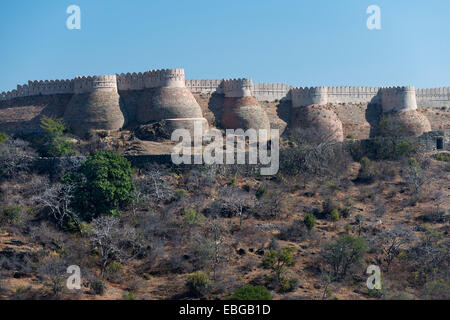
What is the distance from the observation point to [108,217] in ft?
78.2

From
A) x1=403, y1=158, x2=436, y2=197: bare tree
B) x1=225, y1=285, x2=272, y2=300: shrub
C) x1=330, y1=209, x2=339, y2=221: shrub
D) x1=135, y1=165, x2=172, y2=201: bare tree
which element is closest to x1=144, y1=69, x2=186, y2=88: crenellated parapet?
x1=135, y1=165, x2=172, y2=201: bare tree

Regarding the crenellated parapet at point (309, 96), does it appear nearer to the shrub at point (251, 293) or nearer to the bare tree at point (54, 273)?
the shrub at point (251, 293)

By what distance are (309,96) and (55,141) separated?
14687mm

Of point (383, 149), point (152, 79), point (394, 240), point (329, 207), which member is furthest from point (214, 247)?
point (383, 149)

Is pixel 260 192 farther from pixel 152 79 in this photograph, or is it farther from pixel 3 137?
pixel 3 137

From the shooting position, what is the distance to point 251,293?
19047 millimetres

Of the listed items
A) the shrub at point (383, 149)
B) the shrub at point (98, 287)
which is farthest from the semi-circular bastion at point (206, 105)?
the shrub at point (98, 287)

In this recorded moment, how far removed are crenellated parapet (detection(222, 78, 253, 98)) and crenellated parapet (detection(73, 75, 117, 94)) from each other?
20.6ft

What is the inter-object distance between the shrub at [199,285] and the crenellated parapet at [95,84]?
49.4 feet

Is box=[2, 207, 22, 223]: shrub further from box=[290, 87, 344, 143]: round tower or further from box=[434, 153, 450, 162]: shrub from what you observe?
Answer: box=[434, 153, 450, 162]: shrub

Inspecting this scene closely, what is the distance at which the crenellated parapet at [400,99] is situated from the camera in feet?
122
